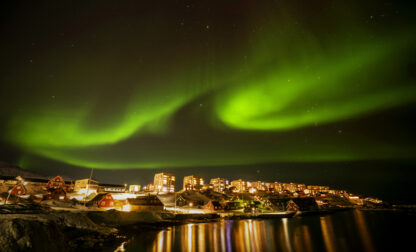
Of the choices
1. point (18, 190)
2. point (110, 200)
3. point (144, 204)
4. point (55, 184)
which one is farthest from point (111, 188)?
point (144, 204)

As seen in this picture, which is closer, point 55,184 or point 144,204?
point 144,204

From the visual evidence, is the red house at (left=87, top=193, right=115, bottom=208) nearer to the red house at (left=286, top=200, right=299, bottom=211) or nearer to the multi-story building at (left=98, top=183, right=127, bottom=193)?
the multi-story building at (left=98, top=183, right=127, bottom=193)

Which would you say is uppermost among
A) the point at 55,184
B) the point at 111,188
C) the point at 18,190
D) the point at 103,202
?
the point at 111,188

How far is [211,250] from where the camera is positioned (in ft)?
110

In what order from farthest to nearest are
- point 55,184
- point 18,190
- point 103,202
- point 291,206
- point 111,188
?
point 111,188
point 291,206
point 55,184
point 18,190
point 103,202

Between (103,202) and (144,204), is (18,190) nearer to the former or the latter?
(103,202)

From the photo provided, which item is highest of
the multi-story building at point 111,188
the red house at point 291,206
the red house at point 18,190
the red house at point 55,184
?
the multi-story building at point 111,188

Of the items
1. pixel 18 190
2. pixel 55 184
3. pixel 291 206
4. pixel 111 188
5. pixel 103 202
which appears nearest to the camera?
pixel 103 202

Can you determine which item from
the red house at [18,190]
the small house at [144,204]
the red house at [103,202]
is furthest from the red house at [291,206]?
the red house at [18,190]

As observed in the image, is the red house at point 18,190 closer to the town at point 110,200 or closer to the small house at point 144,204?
the town at point 110,200

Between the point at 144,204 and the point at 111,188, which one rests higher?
the point at 111,188

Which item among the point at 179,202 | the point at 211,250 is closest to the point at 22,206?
the point at 211,250

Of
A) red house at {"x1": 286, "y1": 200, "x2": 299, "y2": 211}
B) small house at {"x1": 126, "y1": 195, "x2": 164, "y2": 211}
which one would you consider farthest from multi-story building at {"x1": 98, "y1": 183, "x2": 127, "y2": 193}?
red house at {"x1": 286, "y1": 200, "x2": 299, "y2": 211}

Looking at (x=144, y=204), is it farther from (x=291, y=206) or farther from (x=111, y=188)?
(x=291, y=206)
